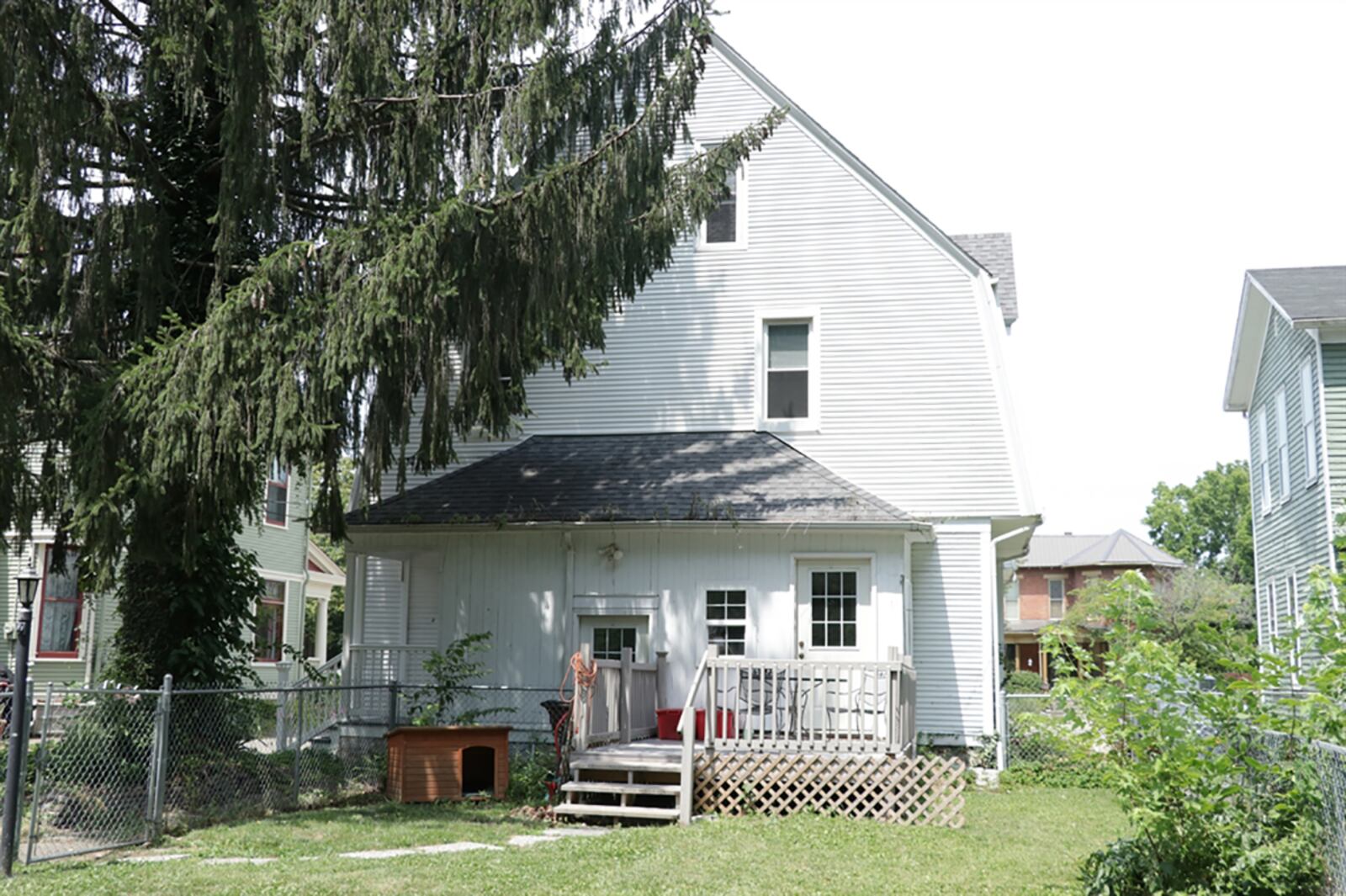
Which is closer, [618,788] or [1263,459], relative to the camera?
[618,788]

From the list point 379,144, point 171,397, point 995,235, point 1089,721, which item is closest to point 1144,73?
point 1089,721

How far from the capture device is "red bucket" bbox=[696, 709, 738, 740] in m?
12.5

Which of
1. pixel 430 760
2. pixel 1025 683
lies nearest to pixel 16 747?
pixel 430 760

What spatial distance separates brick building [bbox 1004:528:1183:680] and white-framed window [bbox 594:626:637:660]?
120ft

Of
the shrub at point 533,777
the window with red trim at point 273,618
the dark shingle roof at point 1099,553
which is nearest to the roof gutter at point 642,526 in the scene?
the shrub at point 533,777

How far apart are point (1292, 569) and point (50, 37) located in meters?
18.3

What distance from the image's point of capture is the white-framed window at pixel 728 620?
15273mm

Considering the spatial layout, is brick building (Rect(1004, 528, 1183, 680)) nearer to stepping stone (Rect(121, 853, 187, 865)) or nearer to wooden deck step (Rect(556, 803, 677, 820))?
wooden deck step (Rect(556, 803, 677, 820))

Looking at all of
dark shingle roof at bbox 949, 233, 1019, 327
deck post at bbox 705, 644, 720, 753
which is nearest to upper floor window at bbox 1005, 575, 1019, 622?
dark shingle roof at bbox 949, 233, 1019, 327

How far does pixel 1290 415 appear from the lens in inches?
747

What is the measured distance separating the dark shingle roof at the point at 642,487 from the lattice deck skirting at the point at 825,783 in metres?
3.48

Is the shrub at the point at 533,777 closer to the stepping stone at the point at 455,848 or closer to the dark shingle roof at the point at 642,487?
the stepping stone at the point at 455,848

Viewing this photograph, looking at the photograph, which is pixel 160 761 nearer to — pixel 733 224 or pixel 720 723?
pixel 720 723

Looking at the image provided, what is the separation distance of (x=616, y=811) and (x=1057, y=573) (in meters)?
45.1
